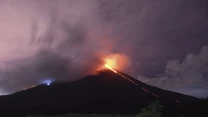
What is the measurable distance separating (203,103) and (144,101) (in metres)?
78.2

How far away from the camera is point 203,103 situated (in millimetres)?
87250

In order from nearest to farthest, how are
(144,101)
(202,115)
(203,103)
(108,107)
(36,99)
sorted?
(202,115) < (203,103) < (108,107) < (144,101) < (36,99)

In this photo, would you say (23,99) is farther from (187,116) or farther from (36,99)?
(187,116)

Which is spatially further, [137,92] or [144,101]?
[137,92]

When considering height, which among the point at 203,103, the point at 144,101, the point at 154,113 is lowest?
the point at 154,113

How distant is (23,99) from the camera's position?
18738cm

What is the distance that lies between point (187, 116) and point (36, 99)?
136529 mm

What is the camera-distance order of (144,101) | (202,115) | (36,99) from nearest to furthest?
(202,115)
(144,101)
(36,99)

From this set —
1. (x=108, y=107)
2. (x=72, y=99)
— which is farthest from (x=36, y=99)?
(x=108, y=107)

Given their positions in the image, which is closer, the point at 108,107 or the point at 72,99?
the point at 108,107

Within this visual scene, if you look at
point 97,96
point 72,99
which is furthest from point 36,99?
point 97,96

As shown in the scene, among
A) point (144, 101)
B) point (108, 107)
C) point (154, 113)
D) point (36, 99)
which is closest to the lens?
point (154, 113)

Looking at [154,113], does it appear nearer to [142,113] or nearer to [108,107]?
[142,113]

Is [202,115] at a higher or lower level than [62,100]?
lower
